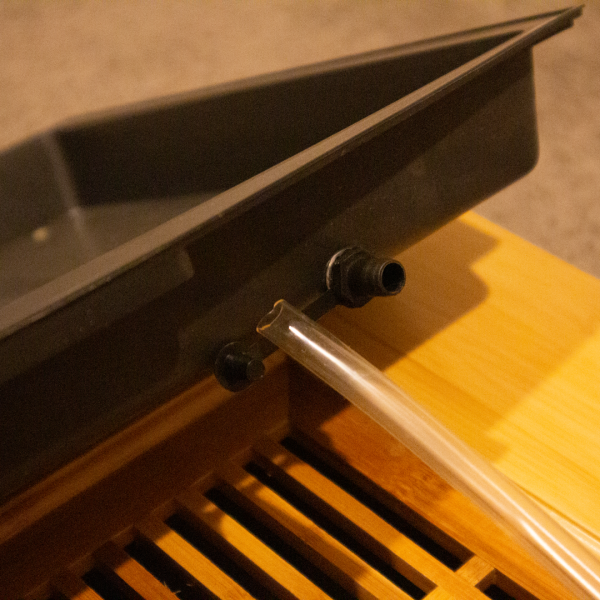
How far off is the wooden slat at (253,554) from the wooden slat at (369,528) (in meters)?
0.04

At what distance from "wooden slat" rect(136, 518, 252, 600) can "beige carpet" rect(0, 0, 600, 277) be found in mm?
869

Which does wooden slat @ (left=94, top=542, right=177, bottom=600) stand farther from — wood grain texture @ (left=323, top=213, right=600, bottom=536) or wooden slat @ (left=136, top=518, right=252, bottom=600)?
wood grain texture @ (left=323, top=213, right=600, bottom=536)

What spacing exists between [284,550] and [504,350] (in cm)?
20

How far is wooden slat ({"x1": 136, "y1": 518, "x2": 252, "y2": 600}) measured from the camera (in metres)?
0.36

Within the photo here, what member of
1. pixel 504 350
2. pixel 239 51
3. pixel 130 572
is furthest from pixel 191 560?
pixel 239 51

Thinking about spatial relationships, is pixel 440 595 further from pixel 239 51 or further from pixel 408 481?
pixel 239 51

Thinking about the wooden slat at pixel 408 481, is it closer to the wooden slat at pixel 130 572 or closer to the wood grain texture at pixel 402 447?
the wood grain texture at pixel 402 447

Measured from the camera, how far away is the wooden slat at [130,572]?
36cm

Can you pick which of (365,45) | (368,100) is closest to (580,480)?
(368,100)

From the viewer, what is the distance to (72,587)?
1.20 ft

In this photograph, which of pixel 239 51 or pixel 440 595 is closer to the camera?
pixel 440 595

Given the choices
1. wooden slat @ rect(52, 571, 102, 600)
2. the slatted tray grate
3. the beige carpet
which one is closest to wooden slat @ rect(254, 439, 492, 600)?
the slatted tray grate

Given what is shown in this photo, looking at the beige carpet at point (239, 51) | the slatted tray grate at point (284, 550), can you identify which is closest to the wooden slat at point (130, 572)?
the slatted tray grate at point (284, 550)

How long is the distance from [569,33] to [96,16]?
1.06m
